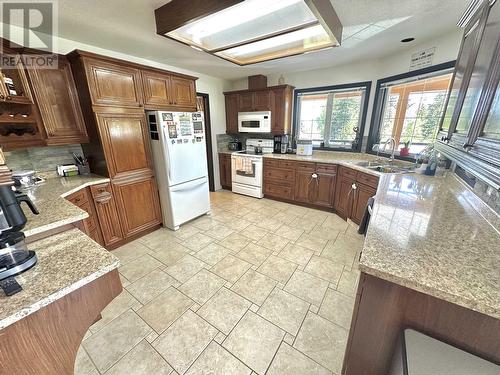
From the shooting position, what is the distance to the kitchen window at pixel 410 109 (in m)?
2.44

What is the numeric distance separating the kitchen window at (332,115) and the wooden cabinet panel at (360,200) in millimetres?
1123

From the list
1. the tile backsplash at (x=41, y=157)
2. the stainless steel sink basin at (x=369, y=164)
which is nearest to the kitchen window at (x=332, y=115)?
the stainless steel sink basin at (x=369, y=164)

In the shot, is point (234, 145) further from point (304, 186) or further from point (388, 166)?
point (388, 166)

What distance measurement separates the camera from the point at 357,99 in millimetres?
3455

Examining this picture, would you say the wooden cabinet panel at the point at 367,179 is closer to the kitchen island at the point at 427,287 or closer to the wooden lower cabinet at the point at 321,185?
the wooden lower cabinet at the point at 321,185

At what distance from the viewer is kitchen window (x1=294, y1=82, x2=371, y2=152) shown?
136 inches

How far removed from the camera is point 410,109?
2.77 metres

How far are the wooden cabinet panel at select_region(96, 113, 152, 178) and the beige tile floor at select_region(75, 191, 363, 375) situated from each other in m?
0.99

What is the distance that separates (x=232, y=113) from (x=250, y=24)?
2.76m

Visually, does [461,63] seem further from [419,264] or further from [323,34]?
[419,264]

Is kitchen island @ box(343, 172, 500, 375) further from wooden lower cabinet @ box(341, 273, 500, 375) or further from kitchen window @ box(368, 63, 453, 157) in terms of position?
kitchen window @ box(368, 63, 453, 157)

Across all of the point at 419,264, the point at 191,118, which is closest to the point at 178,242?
the point at 191,118

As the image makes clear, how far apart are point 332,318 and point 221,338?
2.85 feet

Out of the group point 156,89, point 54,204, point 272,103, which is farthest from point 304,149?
point 54,204
